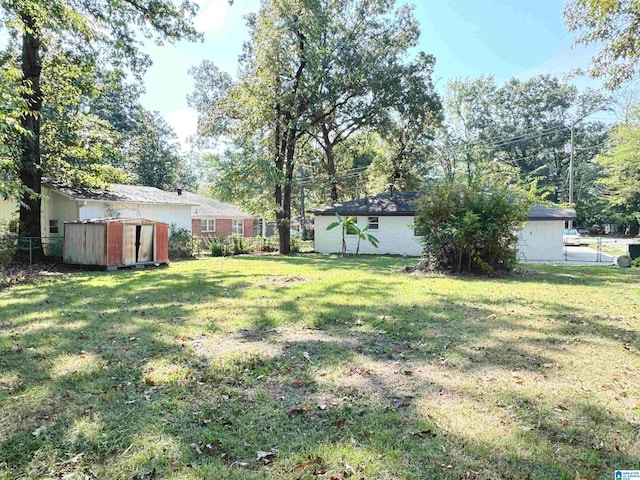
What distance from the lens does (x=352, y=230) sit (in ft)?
66.4

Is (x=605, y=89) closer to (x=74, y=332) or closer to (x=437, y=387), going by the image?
(x=437, y=387)

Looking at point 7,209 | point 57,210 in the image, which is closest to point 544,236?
point 57,210

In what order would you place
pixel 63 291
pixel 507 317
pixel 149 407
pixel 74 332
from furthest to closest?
pixel 63 291, pixel 507 317, pixel 74 332, pixel 149 407

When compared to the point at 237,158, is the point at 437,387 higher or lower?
lower

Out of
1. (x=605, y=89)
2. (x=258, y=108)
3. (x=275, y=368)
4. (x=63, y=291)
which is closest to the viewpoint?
(x=275, y=368)

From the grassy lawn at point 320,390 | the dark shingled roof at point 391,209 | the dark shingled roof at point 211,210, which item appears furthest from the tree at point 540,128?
the grassy lawn at point 320,390

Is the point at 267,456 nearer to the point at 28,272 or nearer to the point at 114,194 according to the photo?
the point at 28,272

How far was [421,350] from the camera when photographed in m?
4.70

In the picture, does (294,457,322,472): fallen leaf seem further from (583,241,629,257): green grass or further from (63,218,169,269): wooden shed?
(583,241,629,257): green grass

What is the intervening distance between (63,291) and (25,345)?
4.41 metres

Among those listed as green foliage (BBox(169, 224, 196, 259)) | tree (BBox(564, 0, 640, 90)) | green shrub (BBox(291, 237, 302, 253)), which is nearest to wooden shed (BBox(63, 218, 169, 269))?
green foliage (BBox(169, 224, 196, 259))

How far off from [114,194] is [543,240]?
64.9 ft

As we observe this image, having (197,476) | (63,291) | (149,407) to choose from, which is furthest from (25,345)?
(63,291)

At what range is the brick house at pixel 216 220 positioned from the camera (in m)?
29.5
